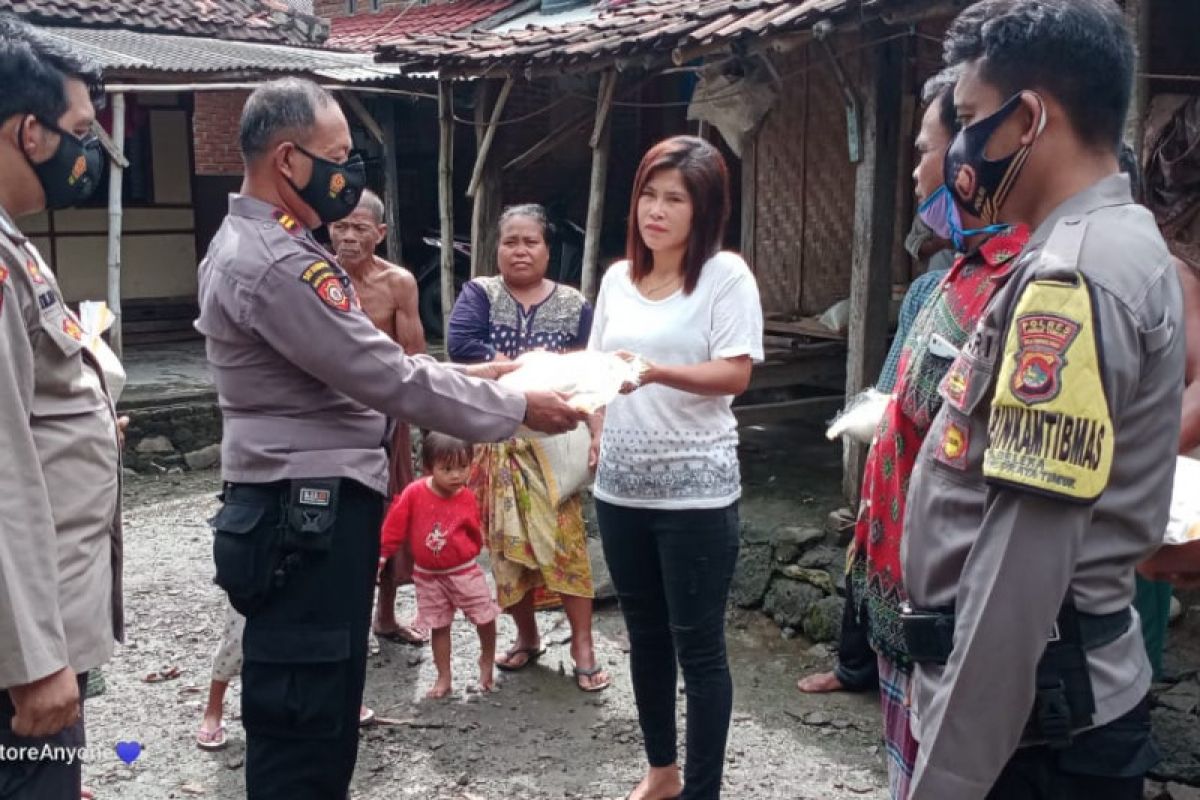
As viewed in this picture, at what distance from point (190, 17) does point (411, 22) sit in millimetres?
4249

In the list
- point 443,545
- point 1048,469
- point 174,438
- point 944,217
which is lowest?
point 174,438

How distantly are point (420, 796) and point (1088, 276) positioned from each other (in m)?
2.98

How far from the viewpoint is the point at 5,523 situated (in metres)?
1.85

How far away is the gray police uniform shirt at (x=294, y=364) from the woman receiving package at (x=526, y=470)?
173cm

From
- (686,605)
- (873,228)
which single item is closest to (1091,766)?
(686,605)

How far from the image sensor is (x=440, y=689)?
443 cm

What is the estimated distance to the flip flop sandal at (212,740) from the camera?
13.0 feet

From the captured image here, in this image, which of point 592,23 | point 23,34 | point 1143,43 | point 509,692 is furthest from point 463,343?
point 592,23

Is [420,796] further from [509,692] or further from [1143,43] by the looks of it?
[1143,43]

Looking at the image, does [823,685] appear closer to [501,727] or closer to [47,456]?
[501,727]

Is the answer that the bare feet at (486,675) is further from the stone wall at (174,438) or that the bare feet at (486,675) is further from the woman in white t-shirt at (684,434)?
the stone wall at (174,438)

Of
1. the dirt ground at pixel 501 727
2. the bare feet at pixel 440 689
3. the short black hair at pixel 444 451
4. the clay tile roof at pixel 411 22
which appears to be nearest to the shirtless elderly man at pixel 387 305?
the dirt ground at pixel 501 727

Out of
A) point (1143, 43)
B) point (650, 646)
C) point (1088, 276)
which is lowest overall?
point (650, 646)

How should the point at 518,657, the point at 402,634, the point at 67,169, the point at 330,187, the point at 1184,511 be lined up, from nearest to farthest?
the point at 1184,511 → the point at 67,169 → the point at 330,187 → the point at 518,657 → the point at 402,634
